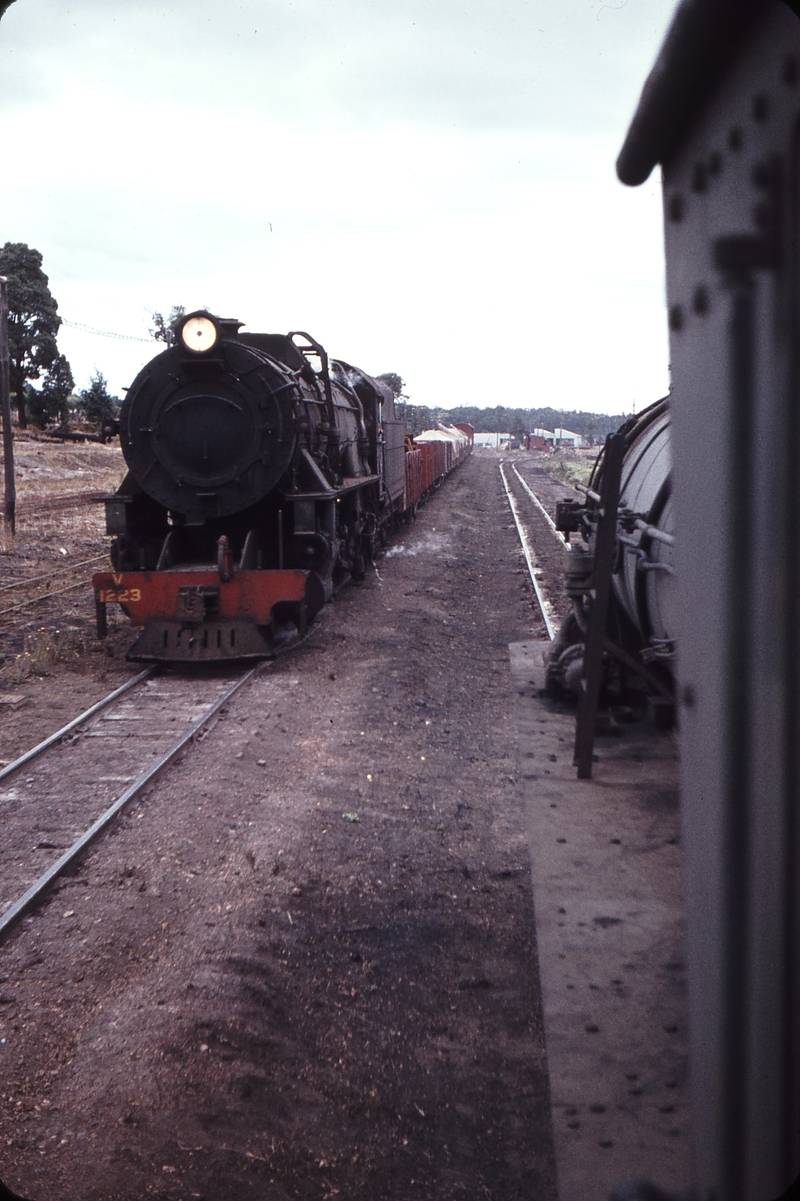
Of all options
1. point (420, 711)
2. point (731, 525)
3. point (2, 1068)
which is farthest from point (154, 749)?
point (731, 525)

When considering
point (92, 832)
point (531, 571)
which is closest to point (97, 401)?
point (531, 571)

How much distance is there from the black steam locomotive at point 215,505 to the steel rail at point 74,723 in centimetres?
43

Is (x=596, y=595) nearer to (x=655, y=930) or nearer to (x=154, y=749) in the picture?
(x=655, y=930)

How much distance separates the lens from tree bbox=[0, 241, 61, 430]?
1853 inches

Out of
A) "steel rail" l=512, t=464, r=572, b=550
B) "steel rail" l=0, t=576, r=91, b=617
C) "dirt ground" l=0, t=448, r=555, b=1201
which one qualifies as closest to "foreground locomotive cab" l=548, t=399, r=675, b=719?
"dirt ground" l=0, t=448, r=555, b=1201

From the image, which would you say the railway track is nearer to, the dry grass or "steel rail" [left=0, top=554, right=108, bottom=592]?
the dry grass

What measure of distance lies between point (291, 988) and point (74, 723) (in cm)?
404

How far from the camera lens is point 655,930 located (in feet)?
10.5

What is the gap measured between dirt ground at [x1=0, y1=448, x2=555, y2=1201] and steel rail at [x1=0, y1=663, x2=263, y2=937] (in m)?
0.08

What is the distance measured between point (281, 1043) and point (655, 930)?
1482mm

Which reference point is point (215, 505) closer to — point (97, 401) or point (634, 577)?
point (634, 577)

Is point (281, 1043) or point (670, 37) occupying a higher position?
point (670, 37)

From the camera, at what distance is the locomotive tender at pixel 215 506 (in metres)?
9.15

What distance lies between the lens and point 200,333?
29.8 ft
